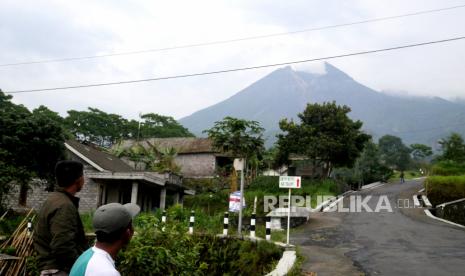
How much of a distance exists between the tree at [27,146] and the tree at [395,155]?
2504 inches

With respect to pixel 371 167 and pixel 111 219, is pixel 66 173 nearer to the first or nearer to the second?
pixel 111 219

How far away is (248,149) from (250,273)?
582 centimetres

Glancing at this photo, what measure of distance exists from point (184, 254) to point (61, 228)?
4774 millimetres

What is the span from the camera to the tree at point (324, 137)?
33.8m

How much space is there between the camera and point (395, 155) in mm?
78375

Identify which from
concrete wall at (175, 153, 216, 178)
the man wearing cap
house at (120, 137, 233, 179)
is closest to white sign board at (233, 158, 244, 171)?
the man wearing cap

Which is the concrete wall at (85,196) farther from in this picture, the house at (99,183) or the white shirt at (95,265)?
the white shirt at (95,265)

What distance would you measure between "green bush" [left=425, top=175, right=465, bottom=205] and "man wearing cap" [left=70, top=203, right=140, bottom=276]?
25.2m

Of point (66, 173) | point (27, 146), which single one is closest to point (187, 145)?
point (27, 146)

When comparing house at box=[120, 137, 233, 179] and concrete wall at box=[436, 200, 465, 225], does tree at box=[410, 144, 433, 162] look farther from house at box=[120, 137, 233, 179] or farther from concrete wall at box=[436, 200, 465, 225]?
concrete wall at box=[436, 200, 465, 225]

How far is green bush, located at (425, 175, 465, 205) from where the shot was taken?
25.2 meters

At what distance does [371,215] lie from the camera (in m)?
21.8

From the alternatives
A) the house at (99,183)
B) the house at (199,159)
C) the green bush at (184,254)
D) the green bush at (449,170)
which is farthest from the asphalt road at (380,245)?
the house at (199,159)

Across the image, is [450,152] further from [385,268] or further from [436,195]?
[385,268]
